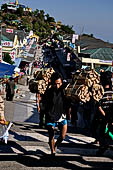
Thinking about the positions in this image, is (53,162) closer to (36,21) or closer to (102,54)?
(102,54)

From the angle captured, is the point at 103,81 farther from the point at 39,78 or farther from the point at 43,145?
the point at 39,78

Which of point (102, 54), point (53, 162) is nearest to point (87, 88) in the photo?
point (53, 162)

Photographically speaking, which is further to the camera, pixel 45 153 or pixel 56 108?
pixel 45 153

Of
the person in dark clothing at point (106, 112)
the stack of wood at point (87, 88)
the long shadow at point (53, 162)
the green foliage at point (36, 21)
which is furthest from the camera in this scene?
the green foliage at point (36, 21)

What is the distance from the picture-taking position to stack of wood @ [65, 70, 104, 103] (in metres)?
5.03

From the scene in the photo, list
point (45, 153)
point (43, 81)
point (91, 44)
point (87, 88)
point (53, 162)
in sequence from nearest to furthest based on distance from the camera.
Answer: point (53, 162) < point (87, 88) < point (45, 153) < point (43, 81) < point (91, 44)

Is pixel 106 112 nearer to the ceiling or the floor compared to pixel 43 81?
nearer to the floor

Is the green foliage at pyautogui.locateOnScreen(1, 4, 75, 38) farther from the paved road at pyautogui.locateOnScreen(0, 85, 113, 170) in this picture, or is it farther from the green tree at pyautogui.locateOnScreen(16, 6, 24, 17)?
the paved road at pyautogui.locateOnScreen(0, 85, 113, 170)

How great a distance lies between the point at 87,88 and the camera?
16.9ft

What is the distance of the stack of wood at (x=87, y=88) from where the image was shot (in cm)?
503

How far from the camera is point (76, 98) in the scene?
529cm

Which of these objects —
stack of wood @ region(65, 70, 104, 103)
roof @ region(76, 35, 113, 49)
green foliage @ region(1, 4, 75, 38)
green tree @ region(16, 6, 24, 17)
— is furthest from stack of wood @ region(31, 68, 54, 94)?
green tree @ region(16, 6, 24, 17)

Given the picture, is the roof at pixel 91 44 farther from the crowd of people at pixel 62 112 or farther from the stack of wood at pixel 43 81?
the crowd of people at pixel 62 112

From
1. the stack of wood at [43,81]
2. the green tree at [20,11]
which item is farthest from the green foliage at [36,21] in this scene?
the stack of wood at [43,81]
